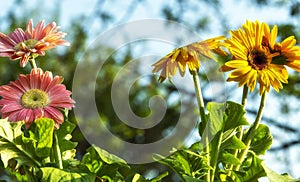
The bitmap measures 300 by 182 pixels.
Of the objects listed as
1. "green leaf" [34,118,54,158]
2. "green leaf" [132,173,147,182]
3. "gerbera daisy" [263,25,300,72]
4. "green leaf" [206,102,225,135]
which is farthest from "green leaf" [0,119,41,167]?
"gerbera daisy" [263,25,300,72]

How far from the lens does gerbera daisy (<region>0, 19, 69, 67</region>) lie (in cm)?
78

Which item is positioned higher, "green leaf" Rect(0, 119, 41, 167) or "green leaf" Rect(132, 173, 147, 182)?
"green leaf" Rect(0, 119, 41, 167)

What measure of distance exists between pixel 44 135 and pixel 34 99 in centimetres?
5

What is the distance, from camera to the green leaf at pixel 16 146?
0.75 meters

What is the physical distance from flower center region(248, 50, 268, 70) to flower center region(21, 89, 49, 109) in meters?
0.27

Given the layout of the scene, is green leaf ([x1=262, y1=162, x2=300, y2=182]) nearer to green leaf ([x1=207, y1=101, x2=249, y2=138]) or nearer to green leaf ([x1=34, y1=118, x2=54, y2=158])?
green leaf ([x1=207, y1=101, x2=249, y2=138])

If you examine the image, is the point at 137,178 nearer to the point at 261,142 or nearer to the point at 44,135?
the point at 44,135

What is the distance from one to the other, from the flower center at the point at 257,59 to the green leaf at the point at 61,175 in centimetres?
26

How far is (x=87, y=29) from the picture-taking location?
148 inches

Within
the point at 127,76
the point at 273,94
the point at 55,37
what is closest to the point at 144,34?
the point at 55,37

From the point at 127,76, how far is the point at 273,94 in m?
0.90

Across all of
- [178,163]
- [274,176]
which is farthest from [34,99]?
[274,176]

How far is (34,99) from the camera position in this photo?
761 mm

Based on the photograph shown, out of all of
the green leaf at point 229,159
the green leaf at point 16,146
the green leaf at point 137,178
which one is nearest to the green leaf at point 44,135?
the green leaf at point 16,146
